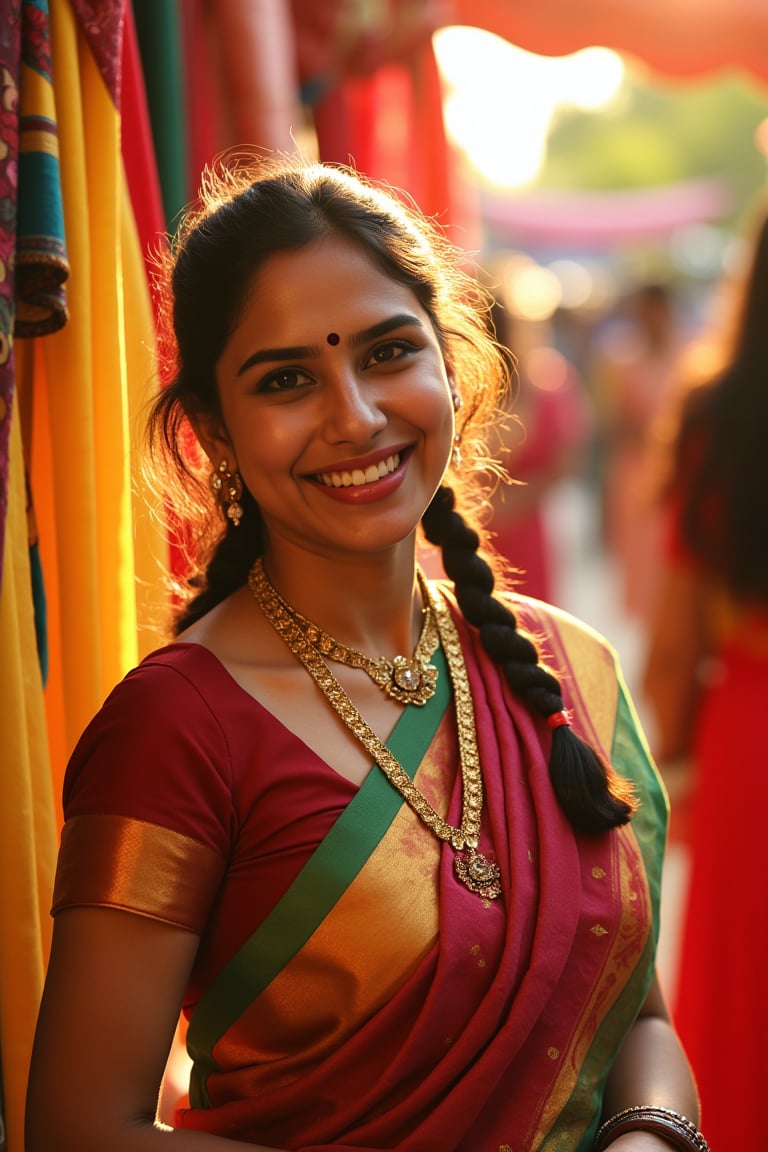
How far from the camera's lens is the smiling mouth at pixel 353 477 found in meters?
1.53

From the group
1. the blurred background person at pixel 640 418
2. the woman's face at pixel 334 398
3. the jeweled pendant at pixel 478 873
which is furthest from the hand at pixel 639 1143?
the blurred background person at pixel 640 418

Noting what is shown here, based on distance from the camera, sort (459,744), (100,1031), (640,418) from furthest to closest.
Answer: (640,418), (459,744), (100,1031)

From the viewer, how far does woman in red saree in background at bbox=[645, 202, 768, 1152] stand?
2779 mm

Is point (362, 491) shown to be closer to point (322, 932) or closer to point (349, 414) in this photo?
point (349, 414)

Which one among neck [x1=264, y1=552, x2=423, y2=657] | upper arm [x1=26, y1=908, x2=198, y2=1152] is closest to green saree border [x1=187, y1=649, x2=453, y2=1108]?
upper arm [x1=26, y1=908, x2=198, y2=1152]

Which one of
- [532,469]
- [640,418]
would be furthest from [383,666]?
[640,418]

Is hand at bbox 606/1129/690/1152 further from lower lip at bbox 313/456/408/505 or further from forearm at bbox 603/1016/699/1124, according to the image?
lower lip at bbox 313/456/408/505

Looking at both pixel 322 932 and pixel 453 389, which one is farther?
pixel 453 389

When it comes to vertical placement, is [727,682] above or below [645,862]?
below

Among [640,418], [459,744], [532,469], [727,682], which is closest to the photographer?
[459,744]

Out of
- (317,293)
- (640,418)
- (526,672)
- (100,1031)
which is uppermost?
(317,293)

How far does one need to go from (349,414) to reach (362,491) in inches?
3.6

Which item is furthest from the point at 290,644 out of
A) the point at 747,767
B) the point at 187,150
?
the point at 747,767

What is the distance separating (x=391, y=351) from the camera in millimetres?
1565
